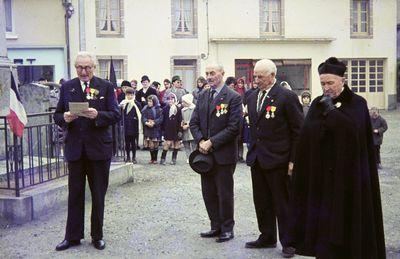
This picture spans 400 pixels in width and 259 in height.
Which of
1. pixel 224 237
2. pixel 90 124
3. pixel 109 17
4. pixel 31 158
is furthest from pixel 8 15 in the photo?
pixel 224 237

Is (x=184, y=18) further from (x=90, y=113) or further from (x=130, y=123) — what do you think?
(x=90, y=113)

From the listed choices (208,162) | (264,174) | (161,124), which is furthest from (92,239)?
(161,124)

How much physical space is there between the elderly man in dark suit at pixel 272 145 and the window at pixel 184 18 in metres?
23.2

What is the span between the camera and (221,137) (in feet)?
23.3

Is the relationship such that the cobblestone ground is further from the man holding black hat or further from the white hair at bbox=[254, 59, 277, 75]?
the man holding black hat

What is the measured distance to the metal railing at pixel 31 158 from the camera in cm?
824

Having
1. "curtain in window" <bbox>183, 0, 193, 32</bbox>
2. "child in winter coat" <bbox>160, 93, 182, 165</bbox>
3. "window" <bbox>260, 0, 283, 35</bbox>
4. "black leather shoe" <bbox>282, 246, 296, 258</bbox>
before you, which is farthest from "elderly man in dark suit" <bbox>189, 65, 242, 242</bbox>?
"window" <bbox>260, 0, 283, 35</bbox>

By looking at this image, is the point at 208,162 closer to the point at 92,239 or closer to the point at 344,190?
the point at 92,239

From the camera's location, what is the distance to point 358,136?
16.7 feet

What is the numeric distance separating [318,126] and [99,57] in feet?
79.4

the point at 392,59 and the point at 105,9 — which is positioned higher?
the point at 105,9

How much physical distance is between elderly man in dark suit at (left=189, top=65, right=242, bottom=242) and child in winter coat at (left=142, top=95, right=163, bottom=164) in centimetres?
698

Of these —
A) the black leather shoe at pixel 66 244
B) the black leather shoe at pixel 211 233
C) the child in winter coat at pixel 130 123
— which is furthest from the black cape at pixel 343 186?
the child in winter coat at pixel 130 123

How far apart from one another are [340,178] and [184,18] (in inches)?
999
